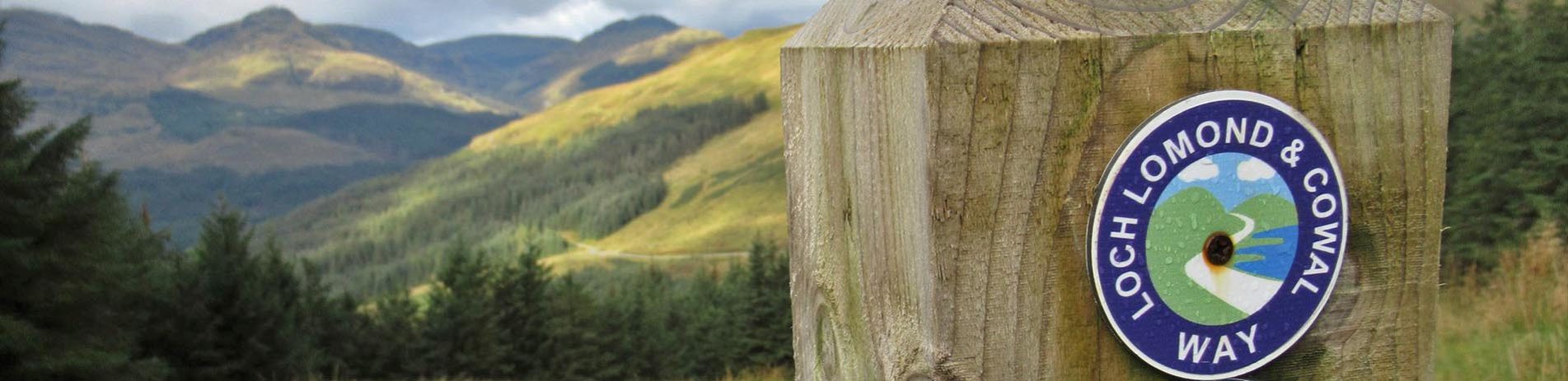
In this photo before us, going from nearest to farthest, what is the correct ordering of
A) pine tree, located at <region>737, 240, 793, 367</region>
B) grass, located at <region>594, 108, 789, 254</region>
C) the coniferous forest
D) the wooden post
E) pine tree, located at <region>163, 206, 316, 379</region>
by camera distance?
the wooden post < the coniferous forest < pine tree, located at <region>163, 206, 316, 379</region> < pine tree, located at <region>737, 240, 793, 367</region> < grass, located at <region>594, 108, 789, 254</region>

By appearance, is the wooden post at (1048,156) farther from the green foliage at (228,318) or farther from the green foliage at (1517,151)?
the green foliage at (228,318)

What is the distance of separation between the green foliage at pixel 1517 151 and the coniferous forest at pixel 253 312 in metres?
8.82

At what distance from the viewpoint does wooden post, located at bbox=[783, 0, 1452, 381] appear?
1475 mm

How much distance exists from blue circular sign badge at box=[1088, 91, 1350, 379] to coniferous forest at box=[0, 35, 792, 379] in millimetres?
9784

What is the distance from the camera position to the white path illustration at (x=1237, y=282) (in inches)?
60.7

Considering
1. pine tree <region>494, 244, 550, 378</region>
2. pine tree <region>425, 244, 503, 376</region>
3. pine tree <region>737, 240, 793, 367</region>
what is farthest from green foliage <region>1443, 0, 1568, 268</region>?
pine tree <region>494, 244, 550, 378</region>

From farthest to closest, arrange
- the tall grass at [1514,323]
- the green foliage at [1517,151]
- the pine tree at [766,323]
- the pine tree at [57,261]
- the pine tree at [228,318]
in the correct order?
the pine tree at [766,323]
the pine tree at [228,318]
the pine tree at [57,261]
the green foliage at [1517,151]
the tall grass at [1514,323]

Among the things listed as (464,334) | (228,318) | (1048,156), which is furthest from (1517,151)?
(464,334)

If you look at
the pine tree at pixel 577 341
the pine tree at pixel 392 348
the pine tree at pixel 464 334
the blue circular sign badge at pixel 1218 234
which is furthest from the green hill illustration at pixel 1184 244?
the pine tree at pixel 577 341

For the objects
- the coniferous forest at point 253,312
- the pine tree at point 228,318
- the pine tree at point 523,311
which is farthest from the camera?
the pine tree at point 523,311

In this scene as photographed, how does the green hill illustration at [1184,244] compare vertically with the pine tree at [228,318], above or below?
above

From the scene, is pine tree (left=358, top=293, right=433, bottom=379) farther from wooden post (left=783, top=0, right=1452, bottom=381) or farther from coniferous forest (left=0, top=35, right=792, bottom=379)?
wooden post (left=783, top=0, right=1452, bottom=381)

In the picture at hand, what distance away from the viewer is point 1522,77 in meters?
10.8

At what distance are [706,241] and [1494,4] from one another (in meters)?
139
